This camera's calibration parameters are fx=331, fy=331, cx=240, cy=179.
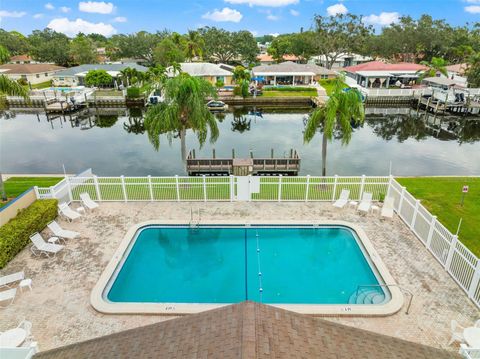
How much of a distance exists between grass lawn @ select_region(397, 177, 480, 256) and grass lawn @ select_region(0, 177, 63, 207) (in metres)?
18.5

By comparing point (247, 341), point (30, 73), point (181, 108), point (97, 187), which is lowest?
point (97, 187)

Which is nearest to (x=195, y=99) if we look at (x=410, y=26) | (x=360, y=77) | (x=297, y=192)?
(x=297, y=192)

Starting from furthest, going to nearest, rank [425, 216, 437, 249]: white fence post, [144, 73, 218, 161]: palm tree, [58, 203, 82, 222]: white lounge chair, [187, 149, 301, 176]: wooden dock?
[187, 149, 301, 176]: wooden dock < [144, 73, 218, 161]: palm tree < [58, 203, 82, 222]: white lounge chair < [425, 216, 437, 249]: white fence post

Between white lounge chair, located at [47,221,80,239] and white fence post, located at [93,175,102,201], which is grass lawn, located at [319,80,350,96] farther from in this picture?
white lounge chair, located at [47,221,80,239]

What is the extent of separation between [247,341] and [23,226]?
416 inches

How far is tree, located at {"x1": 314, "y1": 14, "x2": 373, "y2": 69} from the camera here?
6975cm

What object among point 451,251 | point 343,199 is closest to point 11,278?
point 343,199

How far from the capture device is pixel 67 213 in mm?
13477

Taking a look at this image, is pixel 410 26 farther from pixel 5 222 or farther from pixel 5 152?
pixel 5 222

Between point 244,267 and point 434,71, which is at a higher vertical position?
point 434,71

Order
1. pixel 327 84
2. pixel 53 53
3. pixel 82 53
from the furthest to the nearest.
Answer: pixel 53 53, pixel 82 53, pixel 327 84

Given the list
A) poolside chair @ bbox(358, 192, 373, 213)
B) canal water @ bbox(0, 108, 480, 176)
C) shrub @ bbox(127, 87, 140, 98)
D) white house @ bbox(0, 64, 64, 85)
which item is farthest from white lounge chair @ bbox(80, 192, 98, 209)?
white house @ bbox(0, 64, 64, 85)

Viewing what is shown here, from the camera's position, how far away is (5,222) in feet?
38.9

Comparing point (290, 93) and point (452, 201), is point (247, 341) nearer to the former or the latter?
point (452, 201)
